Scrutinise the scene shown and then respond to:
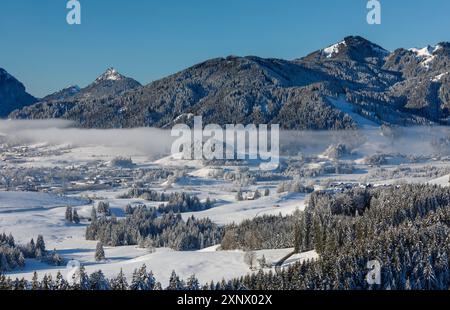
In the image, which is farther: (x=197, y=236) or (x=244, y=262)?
(x=197, y=236)

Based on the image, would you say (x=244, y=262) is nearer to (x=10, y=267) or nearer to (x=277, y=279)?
(x=277, y=279)

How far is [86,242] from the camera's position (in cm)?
17250

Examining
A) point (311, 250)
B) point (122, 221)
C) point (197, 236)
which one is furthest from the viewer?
point (122, 221)

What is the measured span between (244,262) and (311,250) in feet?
44.1

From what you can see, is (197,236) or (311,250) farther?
(197,236)

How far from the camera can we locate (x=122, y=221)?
19088cm

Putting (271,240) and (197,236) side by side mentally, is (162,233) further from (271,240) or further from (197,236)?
(271,240)

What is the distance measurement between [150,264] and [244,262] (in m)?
16.9
